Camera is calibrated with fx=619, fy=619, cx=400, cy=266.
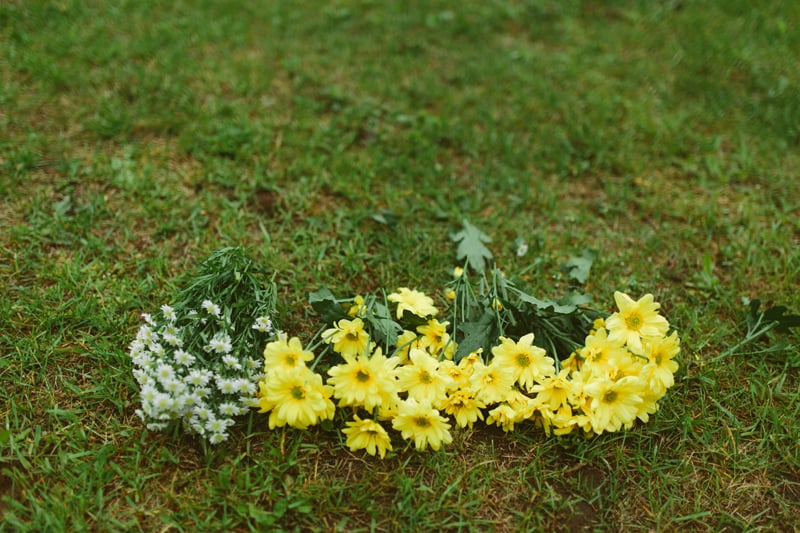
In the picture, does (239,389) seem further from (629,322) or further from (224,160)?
(224,160)

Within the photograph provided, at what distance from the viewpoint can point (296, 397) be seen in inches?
70.1

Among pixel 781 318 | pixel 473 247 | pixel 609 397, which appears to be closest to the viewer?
pixel 609 397

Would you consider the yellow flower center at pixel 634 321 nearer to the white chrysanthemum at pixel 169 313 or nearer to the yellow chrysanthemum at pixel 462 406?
the yellow chrysanthemum at pixel 462 406

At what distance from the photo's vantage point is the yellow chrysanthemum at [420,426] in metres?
1.77

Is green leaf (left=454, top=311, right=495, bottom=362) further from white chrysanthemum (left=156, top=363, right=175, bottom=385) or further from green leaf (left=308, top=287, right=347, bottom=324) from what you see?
white chrysanthemum (left=156, top=363, right=175, bottom=385)

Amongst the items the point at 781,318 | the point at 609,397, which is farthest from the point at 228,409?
the point at 781,318

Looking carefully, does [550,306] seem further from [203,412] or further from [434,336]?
[203,412]

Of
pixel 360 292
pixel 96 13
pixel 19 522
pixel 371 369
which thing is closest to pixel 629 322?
pixel 371 369

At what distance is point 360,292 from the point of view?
240cm

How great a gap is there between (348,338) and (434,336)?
283 mm

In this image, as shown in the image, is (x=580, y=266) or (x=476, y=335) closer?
(x=476, y=335)

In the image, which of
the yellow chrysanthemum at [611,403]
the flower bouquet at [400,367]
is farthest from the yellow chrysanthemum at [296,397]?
the yellow chrysanthemum at [611,403]

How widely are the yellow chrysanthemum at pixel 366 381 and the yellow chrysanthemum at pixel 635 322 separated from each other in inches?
27.0

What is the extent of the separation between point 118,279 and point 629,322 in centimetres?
183
